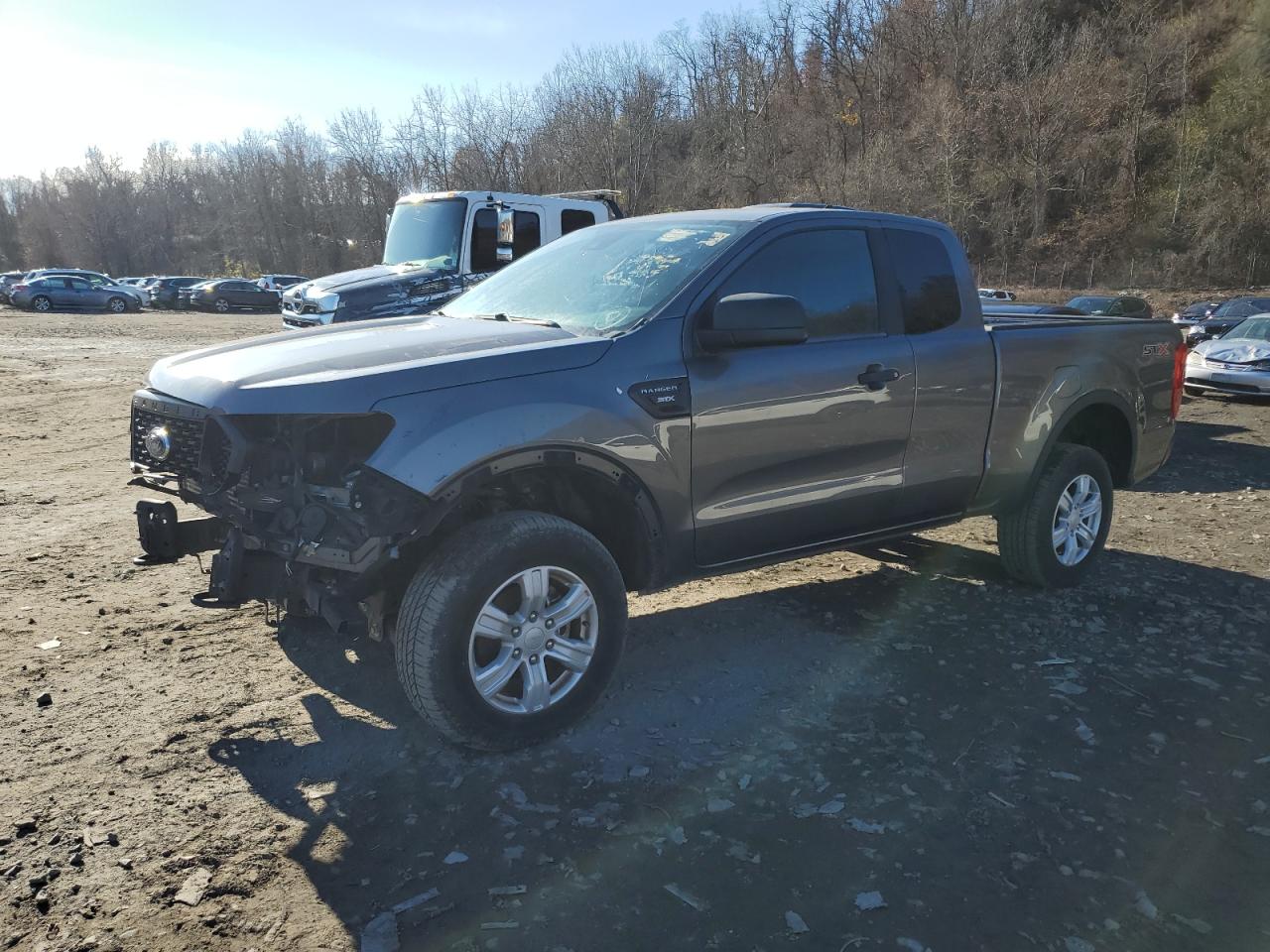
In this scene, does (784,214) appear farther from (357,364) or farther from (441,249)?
(441,249)

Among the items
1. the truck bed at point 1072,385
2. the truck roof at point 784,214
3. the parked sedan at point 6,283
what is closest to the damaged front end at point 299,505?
the truck roof at point 784,214

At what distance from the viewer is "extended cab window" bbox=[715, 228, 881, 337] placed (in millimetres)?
4020

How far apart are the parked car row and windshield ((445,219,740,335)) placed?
34535 mm

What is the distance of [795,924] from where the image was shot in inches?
99.9

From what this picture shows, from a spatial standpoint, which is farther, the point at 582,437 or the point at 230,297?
the point at 230,297

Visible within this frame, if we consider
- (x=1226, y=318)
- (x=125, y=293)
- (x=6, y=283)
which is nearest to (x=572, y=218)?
(x=1226, y=318)

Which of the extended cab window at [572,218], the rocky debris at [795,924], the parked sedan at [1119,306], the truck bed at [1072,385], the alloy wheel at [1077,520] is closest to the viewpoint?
the rocky debris at [795,924]

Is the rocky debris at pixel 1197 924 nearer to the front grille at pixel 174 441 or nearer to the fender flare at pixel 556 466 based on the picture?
the fender flare at pixel 556 466

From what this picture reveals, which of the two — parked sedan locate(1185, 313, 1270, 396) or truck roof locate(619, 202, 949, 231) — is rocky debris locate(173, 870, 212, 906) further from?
parked sedan locate(1185, 313, 1270, 396)

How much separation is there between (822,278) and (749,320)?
825 millimetres

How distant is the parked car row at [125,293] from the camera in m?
35.9

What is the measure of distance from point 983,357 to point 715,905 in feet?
10.4

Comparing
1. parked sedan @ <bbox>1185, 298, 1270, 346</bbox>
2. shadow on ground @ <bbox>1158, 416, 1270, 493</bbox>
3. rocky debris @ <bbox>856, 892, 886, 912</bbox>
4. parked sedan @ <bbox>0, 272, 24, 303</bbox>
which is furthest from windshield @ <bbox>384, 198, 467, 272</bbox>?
parked sedan @ <bbox>0, 272, 24, 303</bbox>

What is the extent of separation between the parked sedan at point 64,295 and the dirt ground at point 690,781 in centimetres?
3657
